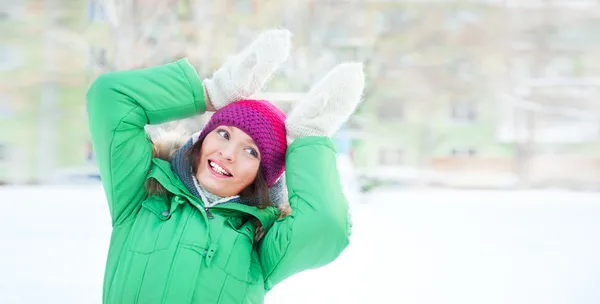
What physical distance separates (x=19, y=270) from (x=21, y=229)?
0.66 metres

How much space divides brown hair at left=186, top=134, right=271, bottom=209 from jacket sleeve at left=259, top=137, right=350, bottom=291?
4 centimetres

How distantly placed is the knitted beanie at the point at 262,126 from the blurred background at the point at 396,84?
231cm

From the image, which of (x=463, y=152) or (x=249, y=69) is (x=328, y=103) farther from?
(x=463, y=152)

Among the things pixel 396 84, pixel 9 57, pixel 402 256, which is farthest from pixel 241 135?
pixel 396 84

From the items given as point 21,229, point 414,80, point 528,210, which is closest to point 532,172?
point 414,80

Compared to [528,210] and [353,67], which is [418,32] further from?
[353,67]

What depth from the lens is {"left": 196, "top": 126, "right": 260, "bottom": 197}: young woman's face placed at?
0.65 metres

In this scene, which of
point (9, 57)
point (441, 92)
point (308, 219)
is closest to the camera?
point (308, 219)

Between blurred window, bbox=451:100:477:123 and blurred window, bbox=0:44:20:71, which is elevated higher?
blurred window, bbox=0:44:20:71

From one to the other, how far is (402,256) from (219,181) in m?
1.31

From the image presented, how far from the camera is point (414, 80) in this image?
24.2 feet

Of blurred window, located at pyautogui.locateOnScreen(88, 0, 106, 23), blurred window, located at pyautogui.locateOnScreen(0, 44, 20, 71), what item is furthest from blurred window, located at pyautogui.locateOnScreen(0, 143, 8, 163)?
blurred window, located at pyautogui.locateOnScreen(88, 0, 106, 23)

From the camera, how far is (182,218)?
0.62 metres

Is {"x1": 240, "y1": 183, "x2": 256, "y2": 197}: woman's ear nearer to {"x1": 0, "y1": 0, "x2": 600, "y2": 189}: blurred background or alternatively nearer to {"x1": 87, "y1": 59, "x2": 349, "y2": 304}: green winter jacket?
{"x1": 87, "y1": 59, "x2": 349, "y2": 304}: green winter jacket
